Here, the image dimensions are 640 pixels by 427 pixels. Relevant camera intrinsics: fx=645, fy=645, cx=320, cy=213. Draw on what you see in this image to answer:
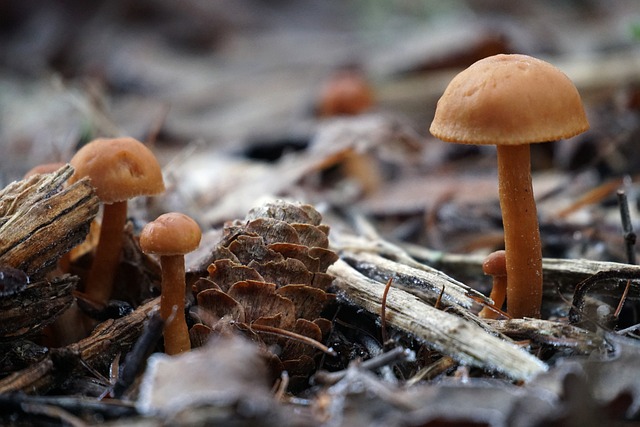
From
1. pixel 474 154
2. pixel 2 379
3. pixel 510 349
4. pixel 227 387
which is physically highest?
pixel 227 387

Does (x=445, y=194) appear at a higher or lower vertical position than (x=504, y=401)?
lower

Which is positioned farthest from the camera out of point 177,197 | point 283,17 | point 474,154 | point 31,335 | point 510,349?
point 283,17

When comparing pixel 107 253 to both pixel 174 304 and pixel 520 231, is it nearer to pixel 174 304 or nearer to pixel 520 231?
pixel 174 304

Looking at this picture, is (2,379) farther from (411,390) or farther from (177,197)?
(177,197)

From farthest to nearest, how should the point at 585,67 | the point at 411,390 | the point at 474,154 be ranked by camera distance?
the point at 585,67, the point at 474,154, the point at 411,390

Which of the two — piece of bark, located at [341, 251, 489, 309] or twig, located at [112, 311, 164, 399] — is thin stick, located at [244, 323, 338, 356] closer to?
twig, located at [112, 311, 164, 399]

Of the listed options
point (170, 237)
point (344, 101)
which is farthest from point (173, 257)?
point (344, 101)

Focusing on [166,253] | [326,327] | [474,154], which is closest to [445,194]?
[474,154]
